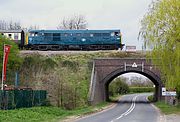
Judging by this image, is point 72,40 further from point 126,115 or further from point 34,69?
point 126,115

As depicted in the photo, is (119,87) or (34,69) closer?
(34,69)

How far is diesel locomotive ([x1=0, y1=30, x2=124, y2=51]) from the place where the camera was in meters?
60.8

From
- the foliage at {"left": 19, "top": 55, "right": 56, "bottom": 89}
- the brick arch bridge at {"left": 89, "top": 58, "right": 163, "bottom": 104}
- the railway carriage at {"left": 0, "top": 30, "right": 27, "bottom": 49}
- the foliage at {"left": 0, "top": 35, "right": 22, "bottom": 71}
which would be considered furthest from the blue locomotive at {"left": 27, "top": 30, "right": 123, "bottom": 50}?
the foliage at {"left": 0, "top": 35, "right": 22, "bottom": 71}

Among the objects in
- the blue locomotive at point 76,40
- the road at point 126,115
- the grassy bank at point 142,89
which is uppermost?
the blue locomotive at point 76,40

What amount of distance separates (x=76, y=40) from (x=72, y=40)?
622 millimetres

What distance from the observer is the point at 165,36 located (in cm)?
3347

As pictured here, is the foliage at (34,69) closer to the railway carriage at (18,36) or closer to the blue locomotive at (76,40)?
the blue locomotive at (76,40)

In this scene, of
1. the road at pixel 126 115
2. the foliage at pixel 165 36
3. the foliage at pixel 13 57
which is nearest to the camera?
the road at pixel 126 115

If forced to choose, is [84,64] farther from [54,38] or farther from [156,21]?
[156,21]

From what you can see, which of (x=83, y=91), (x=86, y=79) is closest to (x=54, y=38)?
(x=86, y=79)

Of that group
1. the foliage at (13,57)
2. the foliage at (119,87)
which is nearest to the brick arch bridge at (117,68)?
the foliage at (13,57)

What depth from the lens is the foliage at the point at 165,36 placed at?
32469 millimetres

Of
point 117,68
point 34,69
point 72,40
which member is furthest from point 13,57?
point 72,40

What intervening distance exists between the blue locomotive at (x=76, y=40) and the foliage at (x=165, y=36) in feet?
82.7
